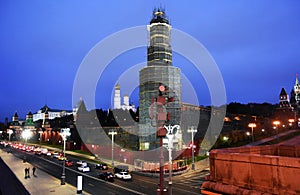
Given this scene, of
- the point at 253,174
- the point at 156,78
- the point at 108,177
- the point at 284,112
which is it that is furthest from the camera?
the point at 284,112

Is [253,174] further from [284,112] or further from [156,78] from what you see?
[284,112]

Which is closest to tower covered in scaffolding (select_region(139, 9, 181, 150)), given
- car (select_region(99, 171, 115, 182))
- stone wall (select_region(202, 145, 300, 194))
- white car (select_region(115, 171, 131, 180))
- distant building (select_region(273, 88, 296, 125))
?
white car (select_region(115, 171, 131, 180))

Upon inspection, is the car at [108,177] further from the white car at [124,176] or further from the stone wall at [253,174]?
the stone wall at [253,174]

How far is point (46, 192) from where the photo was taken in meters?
A: 27.4

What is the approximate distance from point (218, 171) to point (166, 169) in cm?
3612

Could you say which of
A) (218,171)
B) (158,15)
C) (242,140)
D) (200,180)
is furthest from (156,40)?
(218,171)

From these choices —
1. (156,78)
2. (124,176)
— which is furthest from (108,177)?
(156,78)

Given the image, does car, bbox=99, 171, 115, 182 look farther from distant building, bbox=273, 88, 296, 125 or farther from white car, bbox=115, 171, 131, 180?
distant building, bbox=273, 88, 296, 125

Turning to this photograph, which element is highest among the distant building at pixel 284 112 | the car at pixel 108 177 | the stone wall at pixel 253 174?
the distant building at pixel 284 112

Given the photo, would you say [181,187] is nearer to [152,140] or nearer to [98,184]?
[98,184]

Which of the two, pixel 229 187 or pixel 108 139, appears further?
pixel 108 139

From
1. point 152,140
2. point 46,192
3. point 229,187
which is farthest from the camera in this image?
point 152,140

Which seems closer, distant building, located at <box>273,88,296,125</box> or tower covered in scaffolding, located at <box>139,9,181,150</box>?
tower covered in scaffolding, located at <box>139,9,181,150</box>

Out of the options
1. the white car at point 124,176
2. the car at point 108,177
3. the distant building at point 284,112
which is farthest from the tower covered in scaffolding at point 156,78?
the distant building at point 284,112
